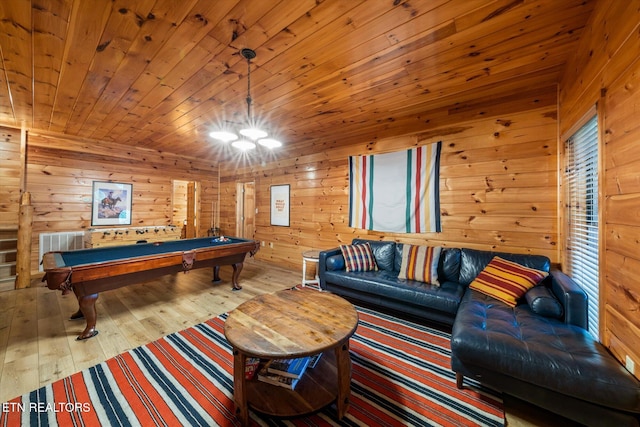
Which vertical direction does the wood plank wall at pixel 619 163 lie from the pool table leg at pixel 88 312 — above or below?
above

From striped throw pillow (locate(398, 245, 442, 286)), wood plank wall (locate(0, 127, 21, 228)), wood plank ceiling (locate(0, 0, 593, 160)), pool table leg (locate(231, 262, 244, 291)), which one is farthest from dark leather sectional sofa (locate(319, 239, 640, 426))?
wood plank wall (locate(0, 127, 21, 228))

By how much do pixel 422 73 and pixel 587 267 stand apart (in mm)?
2108

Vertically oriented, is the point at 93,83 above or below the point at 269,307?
above

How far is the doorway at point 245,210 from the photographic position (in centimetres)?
599

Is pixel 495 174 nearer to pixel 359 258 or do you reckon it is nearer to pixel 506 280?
pixel 506 280

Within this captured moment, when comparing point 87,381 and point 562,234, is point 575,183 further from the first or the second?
point 87,381

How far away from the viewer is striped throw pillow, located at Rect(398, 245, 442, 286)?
8.97ft

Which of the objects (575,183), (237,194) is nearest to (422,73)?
(575,183)

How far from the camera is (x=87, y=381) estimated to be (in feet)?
5.49

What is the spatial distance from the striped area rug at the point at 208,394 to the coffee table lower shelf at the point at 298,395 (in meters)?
0.06

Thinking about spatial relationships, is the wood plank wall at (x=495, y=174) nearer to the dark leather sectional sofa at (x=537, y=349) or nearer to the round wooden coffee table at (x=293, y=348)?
the dark leather sectional sofa at (x=537, y=349)

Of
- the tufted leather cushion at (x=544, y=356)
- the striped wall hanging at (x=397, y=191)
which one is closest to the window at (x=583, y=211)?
the tufted leather cushion at (x=544, y=356)

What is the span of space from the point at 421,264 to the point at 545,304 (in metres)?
1.13

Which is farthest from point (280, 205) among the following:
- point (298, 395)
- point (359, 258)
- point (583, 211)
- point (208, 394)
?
point (583, 211)
